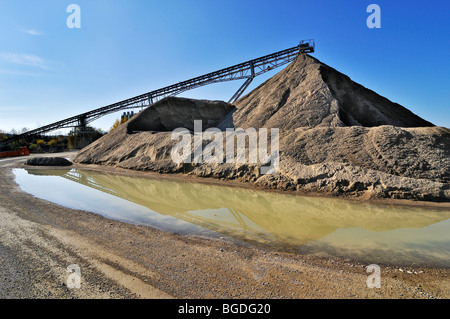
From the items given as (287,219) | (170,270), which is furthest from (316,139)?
(170,270)

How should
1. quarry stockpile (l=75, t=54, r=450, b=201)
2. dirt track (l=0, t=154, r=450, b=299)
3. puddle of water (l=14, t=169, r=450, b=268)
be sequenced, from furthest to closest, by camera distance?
quarry stockpile (l=75, t=54, r=450, b=201), puddle of water (l=14, t=169, r=450, b=268), dirt track (l=0, t=154, r=450, b=299)

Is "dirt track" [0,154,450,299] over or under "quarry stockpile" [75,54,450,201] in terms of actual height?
under

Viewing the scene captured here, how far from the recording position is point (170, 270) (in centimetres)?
372

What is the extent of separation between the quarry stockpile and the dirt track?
6184 millimetres

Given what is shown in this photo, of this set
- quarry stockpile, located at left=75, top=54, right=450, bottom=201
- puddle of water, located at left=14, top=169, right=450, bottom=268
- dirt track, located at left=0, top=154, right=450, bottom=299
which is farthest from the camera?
quarry stockpile, located at left=75, top=54, right=450, bottom=201

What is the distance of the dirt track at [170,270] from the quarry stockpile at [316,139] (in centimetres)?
618

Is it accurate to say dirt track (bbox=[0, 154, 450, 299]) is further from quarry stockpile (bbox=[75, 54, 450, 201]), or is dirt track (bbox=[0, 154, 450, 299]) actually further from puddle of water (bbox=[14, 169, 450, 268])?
quarry stockpile (bbox=[75, 54, 450, 201])

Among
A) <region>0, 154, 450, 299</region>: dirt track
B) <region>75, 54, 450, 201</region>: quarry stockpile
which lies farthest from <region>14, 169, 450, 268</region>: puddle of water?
<region>75, 54, 450, 201</region>: quarry stockpile

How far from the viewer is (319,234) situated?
19.1 ft

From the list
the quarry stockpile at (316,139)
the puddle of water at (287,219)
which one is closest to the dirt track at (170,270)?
the puddle of water at (287,219)

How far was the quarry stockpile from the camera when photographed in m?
9.62

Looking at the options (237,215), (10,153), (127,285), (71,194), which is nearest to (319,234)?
(237,215)

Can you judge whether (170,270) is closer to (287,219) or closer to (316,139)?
(287,219)
